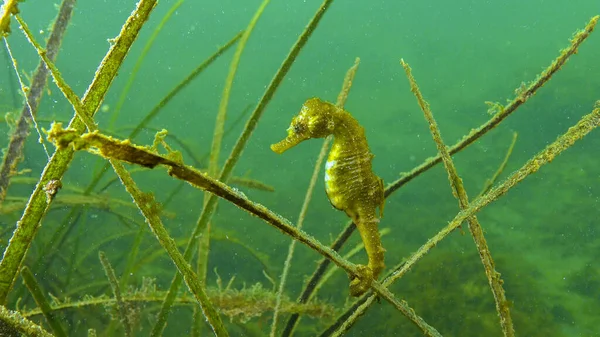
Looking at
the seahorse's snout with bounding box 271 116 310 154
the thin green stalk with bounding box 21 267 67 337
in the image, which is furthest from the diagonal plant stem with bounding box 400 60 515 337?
the thin green stalk with bounding box 21 267 67 337

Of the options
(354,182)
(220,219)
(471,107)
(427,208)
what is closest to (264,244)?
(220,219)

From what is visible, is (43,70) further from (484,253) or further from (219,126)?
(484,253)

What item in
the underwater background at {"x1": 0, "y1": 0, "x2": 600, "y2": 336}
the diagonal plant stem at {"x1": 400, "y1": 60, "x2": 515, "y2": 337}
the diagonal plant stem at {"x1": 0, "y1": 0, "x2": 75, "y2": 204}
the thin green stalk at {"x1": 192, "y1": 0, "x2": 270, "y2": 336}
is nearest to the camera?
the diagonal plant stem at {"x1": 400, "y1": 60, "x2": 515, "y2": 337}

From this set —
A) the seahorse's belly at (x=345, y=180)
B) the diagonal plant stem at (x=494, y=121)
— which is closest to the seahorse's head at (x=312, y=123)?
the seahorse's belly at (x=345, y=180)

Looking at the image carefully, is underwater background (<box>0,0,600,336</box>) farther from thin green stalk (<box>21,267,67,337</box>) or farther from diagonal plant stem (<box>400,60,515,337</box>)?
diagonal plant stem (<box>400,60,515,337</box>)

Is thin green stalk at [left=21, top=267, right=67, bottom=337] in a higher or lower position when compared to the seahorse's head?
lower

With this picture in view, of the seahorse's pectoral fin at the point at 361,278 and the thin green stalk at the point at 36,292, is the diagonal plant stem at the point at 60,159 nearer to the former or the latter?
the thin green stalk at the point at 36,292
